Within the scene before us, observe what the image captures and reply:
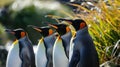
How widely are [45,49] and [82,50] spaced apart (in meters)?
0.79

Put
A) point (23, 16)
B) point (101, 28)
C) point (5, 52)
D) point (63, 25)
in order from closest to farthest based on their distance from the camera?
1. point (63, 25)
2. point (101, 28)
3. point (5, 52)
4. point (23, 16)

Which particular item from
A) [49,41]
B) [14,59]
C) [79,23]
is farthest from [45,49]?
[79,23]

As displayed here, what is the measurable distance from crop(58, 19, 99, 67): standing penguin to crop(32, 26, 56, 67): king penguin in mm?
604

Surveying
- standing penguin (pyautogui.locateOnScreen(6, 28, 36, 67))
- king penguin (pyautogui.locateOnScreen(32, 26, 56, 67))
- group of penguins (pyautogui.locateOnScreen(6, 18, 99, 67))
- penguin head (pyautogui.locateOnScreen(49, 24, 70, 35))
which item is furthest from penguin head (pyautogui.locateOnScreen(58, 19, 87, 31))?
standing penguin (pyautogui.locateOnScreen(6, 28, 36, 67))

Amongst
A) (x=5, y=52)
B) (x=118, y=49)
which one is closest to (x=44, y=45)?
(x=118, y=49)

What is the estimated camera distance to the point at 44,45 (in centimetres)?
514

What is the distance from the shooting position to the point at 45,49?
16.9ft

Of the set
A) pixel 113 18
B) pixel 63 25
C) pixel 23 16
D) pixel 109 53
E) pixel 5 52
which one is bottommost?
pixel 23 16

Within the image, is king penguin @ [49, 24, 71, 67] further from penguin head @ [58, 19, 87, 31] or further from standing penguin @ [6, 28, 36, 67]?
standing penguin @ [6, 28, 36, 67]

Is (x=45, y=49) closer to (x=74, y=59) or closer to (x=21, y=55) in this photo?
(x=21, y=55)

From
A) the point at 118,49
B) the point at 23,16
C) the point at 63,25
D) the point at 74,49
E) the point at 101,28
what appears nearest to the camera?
the point at 74,49

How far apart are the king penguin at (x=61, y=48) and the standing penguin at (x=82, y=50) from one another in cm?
28

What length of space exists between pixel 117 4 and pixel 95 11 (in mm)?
413

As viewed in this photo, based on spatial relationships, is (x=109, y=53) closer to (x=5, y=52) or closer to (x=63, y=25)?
(x=63, y=25)
